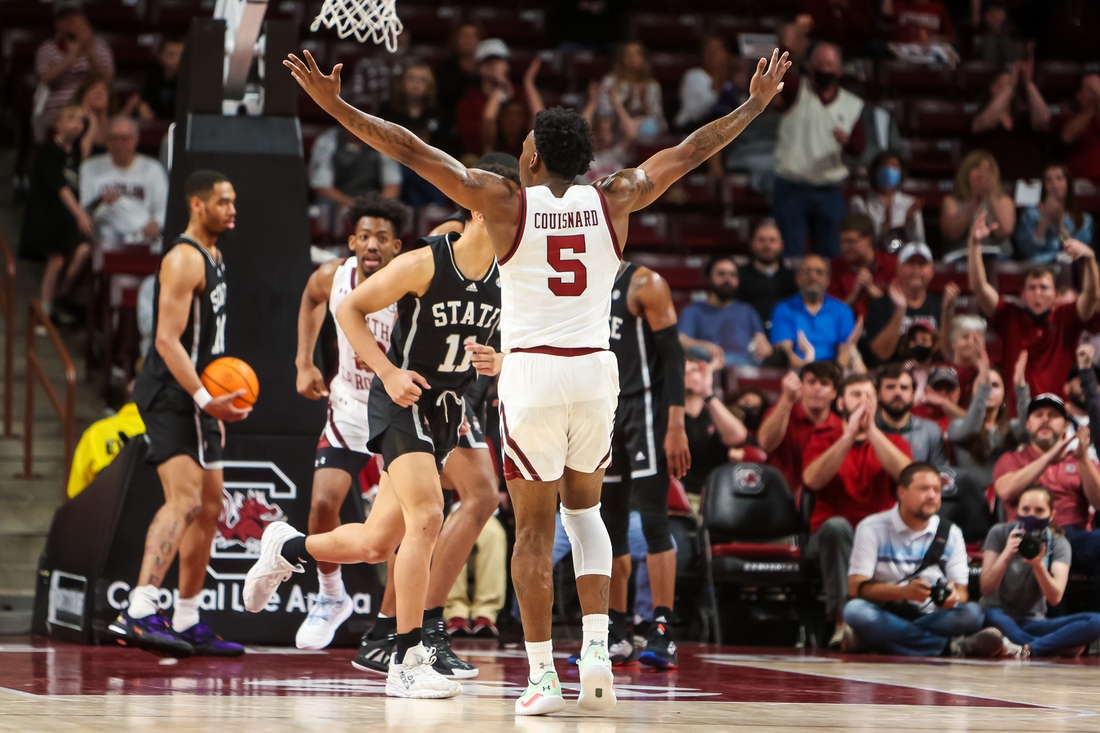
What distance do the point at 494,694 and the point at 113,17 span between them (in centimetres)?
1148

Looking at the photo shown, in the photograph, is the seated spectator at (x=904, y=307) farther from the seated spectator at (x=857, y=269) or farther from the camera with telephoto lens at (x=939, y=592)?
the camera with telephoto lens at (x=939, y=592)

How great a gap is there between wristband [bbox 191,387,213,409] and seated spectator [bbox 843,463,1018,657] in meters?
3.87

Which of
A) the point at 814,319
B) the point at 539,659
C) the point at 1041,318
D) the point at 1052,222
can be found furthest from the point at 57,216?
the point at 1052,222

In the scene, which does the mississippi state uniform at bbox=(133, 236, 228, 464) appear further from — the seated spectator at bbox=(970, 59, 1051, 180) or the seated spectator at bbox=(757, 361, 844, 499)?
the seated spectator at bbox=(970, 59, 1051, 180)

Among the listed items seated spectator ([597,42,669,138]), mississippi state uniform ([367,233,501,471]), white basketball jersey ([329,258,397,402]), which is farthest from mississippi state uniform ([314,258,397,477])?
seated spectator ([597,42,669,138])

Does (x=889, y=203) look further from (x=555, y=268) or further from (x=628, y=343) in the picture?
(x=555, y=268)

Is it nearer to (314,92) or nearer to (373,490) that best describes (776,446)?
(373,490)

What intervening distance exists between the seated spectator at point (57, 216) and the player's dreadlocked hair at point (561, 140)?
25.2 ft

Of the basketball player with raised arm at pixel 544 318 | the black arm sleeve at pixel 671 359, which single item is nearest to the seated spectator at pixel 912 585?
the black arm sleeve at pixel 671 359

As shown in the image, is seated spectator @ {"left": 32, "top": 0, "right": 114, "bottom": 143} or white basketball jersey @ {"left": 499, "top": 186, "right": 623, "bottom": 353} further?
seated spectator @ {"left": 32, "top": 0, "right": 114, "bottom": 143}

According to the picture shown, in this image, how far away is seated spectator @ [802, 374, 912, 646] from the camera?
29.7ft

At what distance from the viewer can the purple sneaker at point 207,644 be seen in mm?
7523

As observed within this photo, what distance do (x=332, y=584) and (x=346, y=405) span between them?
3.23 ft

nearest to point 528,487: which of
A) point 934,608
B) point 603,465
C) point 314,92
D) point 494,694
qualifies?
point 603,465
